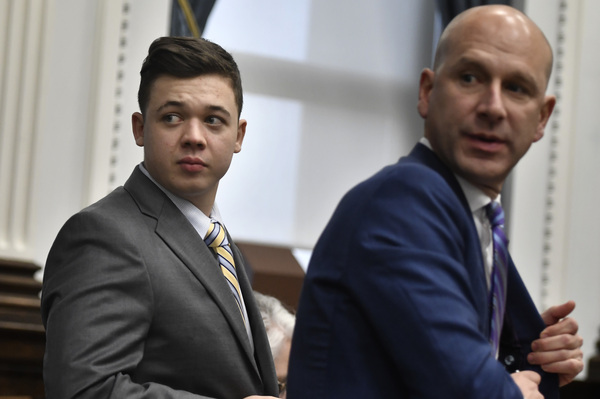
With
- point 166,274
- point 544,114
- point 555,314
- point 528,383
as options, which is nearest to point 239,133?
point 166,274

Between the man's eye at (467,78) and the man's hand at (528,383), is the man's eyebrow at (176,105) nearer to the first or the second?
the man's eye at (467,78)

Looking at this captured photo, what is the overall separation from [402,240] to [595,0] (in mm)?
3957

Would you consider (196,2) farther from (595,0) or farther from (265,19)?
(595,0)

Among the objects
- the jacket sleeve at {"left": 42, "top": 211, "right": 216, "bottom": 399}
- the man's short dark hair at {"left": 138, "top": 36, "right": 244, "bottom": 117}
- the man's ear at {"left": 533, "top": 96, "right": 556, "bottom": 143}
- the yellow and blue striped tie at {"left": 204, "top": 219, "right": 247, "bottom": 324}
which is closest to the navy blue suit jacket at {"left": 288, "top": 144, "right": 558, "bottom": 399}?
the man's ear at {"left": 533, "top": 96, "right": 556, "bottom": 143}

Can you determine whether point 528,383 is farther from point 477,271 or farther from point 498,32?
point 498,32

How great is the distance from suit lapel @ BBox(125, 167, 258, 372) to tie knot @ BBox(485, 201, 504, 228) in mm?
575

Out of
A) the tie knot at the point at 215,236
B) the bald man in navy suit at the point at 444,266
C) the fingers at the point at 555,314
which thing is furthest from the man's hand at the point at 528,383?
the tie knot at the point at 215,236

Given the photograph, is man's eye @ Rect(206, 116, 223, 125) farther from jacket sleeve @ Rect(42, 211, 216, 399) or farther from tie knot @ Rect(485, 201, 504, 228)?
tie knot @ Rect(485, 201, 504, 228)

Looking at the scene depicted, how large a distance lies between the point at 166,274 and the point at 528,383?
0.71 metres

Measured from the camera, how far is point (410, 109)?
190 inches

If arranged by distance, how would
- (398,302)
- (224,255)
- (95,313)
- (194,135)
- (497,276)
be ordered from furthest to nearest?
(224,255) → (194,135) → (95,313) → (497,276) → (398,302)

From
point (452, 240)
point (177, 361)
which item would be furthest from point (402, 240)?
point (177, 361)

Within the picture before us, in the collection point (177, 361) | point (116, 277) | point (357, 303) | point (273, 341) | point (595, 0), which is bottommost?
point (273, 341)

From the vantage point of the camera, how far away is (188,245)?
1.70 metres
